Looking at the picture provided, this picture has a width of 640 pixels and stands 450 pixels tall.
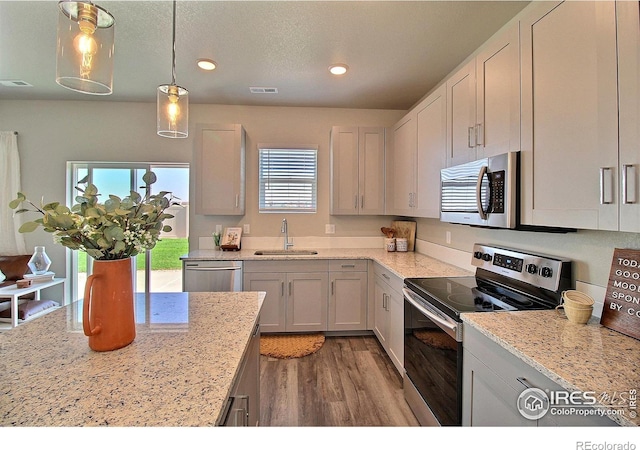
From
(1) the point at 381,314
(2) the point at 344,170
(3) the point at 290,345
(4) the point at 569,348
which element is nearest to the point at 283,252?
(3) the point at 290,345

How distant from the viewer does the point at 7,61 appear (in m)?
2.62

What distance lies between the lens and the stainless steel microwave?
59.7 inches

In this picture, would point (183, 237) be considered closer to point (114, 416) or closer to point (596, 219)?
point (114, 416)

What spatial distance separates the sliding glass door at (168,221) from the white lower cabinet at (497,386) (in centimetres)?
336

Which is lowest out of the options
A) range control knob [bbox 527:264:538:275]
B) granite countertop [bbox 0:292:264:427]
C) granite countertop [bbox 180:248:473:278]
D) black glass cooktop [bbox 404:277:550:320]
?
granite countertop [bbox 0:292:264:427]

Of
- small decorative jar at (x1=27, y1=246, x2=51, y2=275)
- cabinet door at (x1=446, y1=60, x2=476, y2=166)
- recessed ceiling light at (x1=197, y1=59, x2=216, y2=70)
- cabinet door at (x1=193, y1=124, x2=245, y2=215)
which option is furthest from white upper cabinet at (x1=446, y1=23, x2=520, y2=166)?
small decorative jar at (x1=27, y1=246, x2=51, y2=275)

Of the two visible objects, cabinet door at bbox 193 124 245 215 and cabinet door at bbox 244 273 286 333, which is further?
cabinet door at bbox 193 124 245 215

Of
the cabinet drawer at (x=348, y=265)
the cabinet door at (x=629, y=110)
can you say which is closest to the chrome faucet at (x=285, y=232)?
the cabinet drawer at (x=348, y=265)

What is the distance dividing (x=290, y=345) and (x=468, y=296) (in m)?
1.93

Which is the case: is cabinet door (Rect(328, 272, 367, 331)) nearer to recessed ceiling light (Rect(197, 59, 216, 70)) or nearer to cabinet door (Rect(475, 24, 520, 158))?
cabinet door (Rect(475, 24, 520, 158))

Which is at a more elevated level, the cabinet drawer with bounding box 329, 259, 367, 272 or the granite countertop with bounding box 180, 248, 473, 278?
the granite countertop with bounding box 180, 248, 473, 278

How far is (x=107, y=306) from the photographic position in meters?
1.00

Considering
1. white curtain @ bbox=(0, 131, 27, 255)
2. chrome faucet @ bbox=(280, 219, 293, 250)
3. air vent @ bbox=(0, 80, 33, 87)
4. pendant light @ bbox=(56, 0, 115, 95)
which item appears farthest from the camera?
chrome faucet @ bbox=(280, 219, 293, 250)

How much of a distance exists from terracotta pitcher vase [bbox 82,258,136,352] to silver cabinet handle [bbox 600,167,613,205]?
174 cm
